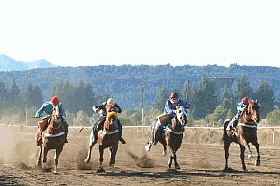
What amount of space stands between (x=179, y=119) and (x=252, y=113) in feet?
7.47

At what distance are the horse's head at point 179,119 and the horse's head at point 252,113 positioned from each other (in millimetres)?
1979

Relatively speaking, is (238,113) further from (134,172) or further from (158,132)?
(134,172)

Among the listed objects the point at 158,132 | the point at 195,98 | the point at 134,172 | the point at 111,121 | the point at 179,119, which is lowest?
the point at 134,172

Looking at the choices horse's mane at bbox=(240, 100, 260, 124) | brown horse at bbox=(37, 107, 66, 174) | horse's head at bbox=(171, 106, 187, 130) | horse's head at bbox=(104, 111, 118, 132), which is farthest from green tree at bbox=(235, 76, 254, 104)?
brown horse at bbox=(37, 107, 66, 174)

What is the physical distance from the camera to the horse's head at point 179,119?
21.6 metres

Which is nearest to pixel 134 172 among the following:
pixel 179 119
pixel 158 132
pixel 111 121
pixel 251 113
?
pixel 111 121

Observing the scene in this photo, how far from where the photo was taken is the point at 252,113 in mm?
21781

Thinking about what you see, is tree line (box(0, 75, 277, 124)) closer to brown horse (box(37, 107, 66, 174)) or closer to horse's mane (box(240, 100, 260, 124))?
horse's mane (box(240, 100, 260, 124))

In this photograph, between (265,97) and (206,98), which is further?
(206,98)

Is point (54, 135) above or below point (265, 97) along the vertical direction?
below

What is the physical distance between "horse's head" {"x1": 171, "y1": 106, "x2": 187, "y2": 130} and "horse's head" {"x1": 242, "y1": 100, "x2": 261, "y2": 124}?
6.49 ft

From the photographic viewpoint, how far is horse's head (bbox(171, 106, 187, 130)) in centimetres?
2163

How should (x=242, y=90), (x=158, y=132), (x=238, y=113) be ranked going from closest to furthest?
(x=238, y=113), (x=158, y=132), (x=242, y=90)

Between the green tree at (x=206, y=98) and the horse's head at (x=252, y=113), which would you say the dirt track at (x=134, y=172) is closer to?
the horse's head at (x=252, y=113)
